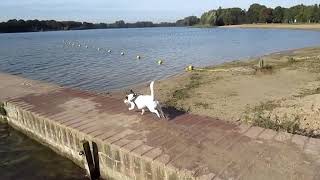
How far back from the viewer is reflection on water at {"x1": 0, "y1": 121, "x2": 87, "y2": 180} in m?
7.62

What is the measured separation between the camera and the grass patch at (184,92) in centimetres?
1426

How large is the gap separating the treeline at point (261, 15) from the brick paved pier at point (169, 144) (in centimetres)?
11242

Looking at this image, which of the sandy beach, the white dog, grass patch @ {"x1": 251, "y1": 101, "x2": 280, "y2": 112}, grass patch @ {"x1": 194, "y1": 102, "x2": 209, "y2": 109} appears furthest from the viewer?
grass patch @ {"x1": 194, "y1": 102, "x2": 209, "y2": 109}

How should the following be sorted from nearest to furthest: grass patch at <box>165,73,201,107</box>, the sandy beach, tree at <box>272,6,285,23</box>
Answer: the sandy beach, grass patch at <box>165,73,201,107</box>, tree at <box>272,6,285,23</box>

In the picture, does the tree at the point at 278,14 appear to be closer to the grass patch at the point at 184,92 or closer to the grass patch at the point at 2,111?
the grass patch at the point at 184,92

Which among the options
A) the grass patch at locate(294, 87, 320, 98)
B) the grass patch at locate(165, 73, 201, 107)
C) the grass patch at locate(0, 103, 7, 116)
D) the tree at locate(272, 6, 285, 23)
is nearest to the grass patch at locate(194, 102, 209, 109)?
the grass patch at locate(165, 73, 201, 107)

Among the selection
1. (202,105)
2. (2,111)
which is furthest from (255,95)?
(2,111)

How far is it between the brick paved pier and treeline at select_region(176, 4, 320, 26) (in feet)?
369

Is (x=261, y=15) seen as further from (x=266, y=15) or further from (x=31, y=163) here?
(x=31, y=163)

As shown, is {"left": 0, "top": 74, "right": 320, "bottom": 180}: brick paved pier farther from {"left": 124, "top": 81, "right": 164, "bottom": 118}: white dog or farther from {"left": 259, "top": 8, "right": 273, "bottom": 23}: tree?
{"left": 259, "top": 8, "right": 273, "bottom": 23}: tree

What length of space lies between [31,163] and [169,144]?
4.13 m

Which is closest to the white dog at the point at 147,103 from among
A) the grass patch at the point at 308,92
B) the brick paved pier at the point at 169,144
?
the brick paved pier at the point at 169,144

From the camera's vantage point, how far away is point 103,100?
9969 mm

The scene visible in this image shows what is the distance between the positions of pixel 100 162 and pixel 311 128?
5815 millimetres
